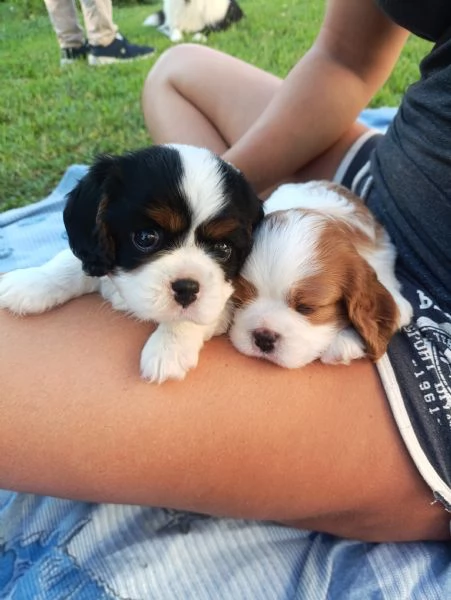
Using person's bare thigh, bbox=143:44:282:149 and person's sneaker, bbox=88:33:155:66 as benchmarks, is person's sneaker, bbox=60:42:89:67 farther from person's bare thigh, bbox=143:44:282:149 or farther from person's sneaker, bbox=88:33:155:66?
person's bare thigh, bbox=143:44:282:149

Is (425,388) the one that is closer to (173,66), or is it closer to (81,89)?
(173,66)

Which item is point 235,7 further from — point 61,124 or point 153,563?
point 153,563

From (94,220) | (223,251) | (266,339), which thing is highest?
(94,220)

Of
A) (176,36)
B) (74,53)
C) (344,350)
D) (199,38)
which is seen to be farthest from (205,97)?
(176,36)

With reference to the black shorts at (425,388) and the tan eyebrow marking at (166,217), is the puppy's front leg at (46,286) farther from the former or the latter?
the black shorts at (425,388)

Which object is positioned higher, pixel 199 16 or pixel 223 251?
pixel 223 251

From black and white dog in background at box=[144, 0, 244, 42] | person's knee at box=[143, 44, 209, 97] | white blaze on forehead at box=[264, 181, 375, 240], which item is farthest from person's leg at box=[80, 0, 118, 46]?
white blaze on forehead at box=[264, 181, 375, 240]

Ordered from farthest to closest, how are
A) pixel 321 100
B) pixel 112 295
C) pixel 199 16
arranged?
pixel 199 16
pixel 321 100
pixel 112 295
